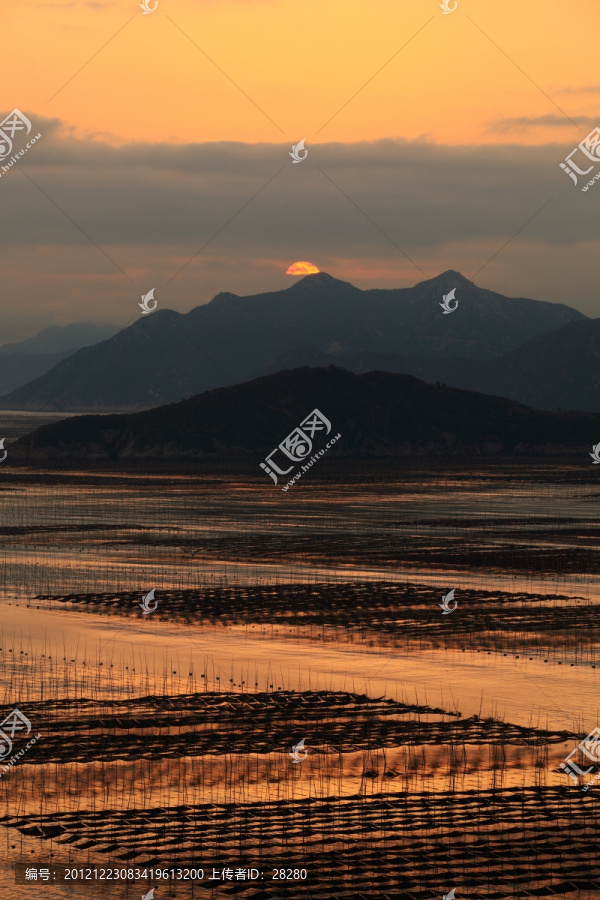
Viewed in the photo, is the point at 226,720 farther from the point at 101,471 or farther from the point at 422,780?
the point at 101,471

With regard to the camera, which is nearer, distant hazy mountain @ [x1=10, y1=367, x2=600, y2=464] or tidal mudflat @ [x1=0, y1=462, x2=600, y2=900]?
tidal mudflat @ [x1=0, y1=462, x2=600, y2=900]

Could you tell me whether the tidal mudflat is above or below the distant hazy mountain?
below

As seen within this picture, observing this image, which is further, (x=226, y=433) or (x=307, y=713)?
(x=226, y=433)

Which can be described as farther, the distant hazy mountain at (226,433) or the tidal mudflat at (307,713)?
the distant hazy mountain at (226,433)

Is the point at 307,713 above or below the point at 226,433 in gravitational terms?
below

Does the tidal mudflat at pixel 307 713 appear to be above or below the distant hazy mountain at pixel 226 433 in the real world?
below

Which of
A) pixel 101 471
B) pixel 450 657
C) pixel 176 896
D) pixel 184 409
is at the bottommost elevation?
pixel 176 896

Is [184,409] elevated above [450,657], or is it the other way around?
[184,409]

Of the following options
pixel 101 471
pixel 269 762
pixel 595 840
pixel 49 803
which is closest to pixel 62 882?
pixel 49 803
